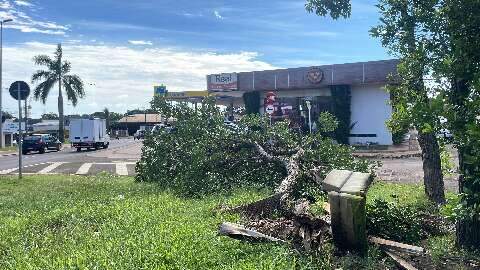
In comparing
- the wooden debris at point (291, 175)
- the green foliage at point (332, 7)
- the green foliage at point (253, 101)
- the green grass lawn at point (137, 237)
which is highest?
the green foliage at point (332, 7)

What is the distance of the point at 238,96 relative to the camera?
42594mm

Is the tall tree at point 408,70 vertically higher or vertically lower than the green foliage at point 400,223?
higher

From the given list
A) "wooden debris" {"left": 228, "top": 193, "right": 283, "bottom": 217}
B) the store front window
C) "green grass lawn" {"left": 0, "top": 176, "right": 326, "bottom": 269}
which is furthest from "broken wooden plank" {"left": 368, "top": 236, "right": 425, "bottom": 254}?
the store front window

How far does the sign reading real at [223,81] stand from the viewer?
37938mm

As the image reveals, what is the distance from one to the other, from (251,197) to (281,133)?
11.5 ft

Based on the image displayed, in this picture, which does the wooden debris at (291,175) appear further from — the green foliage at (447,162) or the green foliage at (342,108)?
the green foliage at (342,108)

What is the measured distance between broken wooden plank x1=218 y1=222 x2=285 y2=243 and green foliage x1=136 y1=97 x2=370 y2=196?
9.85 feet

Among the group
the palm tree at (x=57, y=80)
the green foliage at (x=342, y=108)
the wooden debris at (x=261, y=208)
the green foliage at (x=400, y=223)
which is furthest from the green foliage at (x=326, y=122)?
the palm tree at (x=57, y=80)

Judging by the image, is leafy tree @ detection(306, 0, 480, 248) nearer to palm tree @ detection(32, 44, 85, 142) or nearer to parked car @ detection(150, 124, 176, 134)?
parked car @ detection(150, 124, 176, 134)

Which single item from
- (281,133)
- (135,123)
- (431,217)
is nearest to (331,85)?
(281,133)

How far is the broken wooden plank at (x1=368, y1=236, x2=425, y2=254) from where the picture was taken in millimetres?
4870

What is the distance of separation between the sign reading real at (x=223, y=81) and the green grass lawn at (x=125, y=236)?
91.8ft

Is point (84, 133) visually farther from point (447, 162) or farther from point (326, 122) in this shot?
point (447, 162)

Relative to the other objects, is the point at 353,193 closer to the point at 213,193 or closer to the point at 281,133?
the point at 213,193
